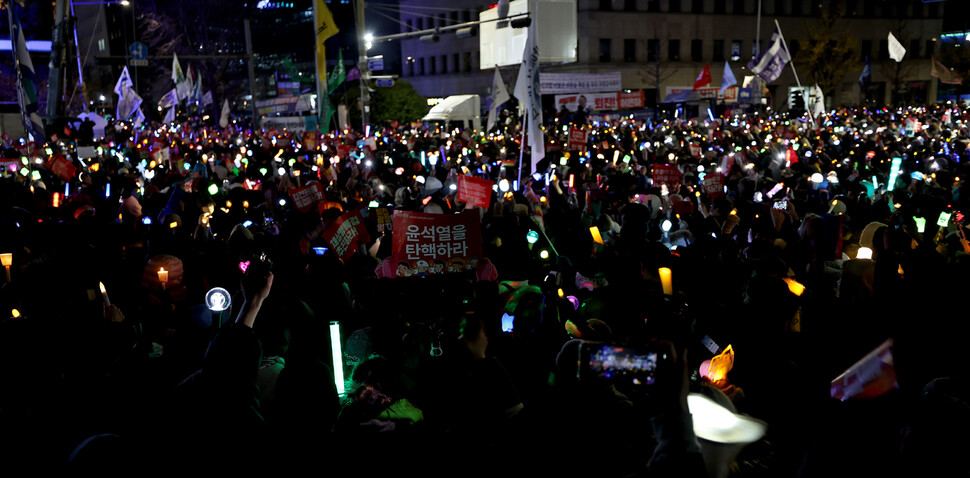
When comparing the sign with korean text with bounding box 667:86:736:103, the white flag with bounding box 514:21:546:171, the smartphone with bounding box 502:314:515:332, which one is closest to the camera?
the smartphone with bounding box 502:314:515:332

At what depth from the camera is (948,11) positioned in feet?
223

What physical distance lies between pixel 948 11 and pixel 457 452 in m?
79.0

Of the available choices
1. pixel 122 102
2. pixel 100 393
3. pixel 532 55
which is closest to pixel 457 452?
pixel 100 393

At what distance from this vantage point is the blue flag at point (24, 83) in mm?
13141

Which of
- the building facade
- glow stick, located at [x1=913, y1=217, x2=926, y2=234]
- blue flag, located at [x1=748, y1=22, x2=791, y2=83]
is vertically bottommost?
glow stick, located at [x1=913, y1=217, x2=926, y2=234]

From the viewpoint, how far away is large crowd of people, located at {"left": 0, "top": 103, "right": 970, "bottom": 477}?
3191 millimetres

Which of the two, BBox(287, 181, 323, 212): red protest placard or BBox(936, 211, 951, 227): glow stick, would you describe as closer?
BBox(936, 211, 951, 227): glow stick

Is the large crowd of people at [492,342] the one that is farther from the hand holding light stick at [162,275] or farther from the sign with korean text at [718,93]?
the sign with korean text at [718,93]

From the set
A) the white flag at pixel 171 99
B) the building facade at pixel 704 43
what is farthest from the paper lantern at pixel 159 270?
the building facade at pixel 704 43

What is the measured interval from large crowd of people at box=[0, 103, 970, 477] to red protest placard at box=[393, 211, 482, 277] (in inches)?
2.1

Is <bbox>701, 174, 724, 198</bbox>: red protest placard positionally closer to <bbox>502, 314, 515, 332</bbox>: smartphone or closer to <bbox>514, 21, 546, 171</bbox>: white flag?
<bbox>514, 21, 546, 171</bbox>: white flag

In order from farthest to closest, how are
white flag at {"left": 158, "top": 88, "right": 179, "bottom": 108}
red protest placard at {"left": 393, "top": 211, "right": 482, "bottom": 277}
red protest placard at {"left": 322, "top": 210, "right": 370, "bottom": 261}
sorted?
white flag at {"left": 158, "top": 88, "right": 179, "bottom": 108} < red protest placard at {"left": 322, "top": 210, "right": 370, "bottom": 261} < red protest placard at {"left": 393, "top": 211, "right": 482, "bottom": 277}

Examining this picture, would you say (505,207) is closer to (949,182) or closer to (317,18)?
(949,182)

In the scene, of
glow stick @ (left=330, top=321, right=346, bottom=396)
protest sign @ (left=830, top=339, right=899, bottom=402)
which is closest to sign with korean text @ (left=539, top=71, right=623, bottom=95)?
glow stick @ (left=330, top=321, right=346, bottom=396)
